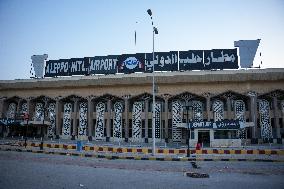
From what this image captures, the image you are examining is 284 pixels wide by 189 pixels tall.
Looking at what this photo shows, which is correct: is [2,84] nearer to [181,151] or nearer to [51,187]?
[181,151]

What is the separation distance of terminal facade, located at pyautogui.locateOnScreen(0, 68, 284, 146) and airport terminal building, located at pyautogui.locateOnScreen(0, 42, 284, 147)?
0.16 m

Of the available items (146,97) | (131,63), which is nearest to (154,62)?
(131,63)

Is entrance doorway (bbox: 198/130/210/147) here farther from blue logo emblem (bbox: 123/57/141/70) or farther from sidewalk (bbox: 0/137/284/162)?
blue logo emblem (bbox: 123/57/141/70)

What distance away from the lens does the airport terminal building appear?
42969 mm

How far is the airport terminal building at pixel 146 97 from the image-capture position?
4297 cm

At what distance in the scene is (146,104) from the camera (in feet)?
153

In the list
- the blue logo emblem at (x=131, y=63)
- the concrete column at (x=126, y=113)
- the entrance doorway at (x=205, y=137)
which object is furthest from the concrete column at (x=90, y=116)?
the entrance doorway at (x=205, y=137)

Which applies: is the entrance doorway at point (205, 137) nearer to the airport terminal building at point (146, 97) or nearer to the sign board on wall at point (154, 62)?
the airport terminal building at point (146, 97)

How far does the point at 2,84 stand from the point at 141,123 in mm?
33015

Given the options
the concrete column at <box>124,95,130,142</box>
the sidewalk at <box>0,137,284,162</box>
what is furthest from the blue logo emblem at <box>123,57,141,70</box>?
the sidewalk at <box>0,137,284,162</box>

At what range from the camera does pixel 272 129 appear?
141 feet

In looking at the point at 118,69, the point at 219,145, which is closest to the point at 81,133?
the point at 118,69

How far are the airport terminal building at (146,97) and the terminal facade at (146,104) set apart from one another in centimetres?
16

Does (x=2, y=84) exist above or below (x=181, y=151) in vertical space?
above
